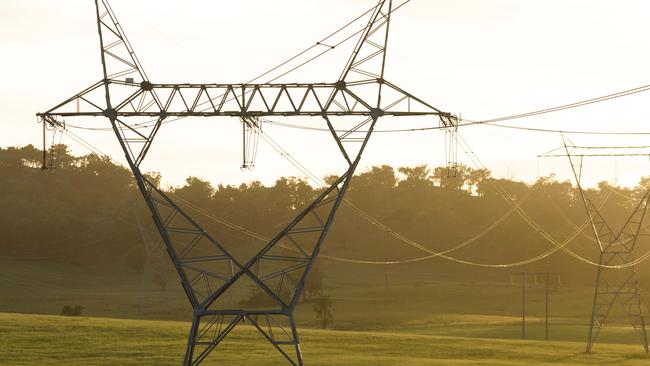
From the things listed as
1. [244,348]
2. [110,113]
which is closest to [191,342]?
[110,113]

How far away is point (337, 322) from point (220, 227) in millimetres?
73914

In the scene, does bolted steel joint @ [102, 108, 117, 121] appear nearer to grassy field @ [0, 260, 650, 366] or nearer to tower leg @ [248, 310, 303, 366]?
tower leg @ [248, 310, 303, 366]

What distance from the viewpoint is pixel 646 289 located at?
6014 inches

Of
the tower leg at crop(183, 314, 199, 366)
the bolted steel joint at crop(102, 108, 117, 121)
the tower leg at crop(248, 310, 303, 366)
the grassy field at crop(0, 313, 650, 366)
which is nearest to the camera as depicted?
the tower leg at crop(248, 310, 303, 366)

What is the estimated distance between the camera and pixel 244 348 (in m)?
61.0

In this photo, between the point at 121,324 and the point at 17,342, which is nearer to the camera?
the point at 17,342

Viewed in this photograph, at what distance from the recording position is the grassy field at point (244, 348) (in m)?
54.3

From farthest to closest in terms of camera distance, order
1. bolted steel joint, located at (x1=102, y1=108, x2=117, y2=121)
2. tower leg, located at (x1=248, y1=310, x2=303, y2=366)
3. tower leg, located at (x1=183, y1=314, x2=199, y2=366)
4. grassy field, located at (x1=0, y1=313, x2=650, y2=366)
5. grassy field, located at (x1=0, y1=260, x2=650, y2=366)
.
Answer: grassy field, located at (x1=0, y1=260, x2=650, y2=366), grassy field, located at (x1=0, y1=313, x2=650, y2=366), bolted steel joint, located at (x1=102, y1=108, x2=117, y2=121), tower leg, located at (x1=183, y1=314, x2=199, y2=366), tower leg, located at (x1=248, y1=310, x2=303, y2=366)

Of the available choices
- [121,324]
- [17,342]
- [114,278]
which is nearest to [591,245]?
[114,278]

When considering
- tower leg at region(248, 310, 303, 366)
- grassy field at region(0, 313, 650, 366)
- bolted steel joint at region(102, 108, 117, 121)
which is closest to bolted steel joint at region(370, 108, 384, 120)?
tower leg at region(248, 310, 303, 366)

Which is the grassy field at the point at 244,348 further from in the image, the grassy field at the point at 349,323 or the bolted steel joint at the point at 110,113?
the bolted steel joint at the point at 110,113

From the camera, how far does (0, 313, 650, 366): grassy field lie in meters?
54.3

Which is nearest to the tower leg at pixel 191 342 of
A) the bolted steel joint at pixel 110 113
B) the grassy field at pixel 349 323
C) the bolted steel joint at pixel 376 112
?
the bolted steel joint at pixel 110 113

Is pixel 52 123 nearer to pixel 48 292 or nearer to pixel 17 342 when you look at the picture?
pixel 17 342
